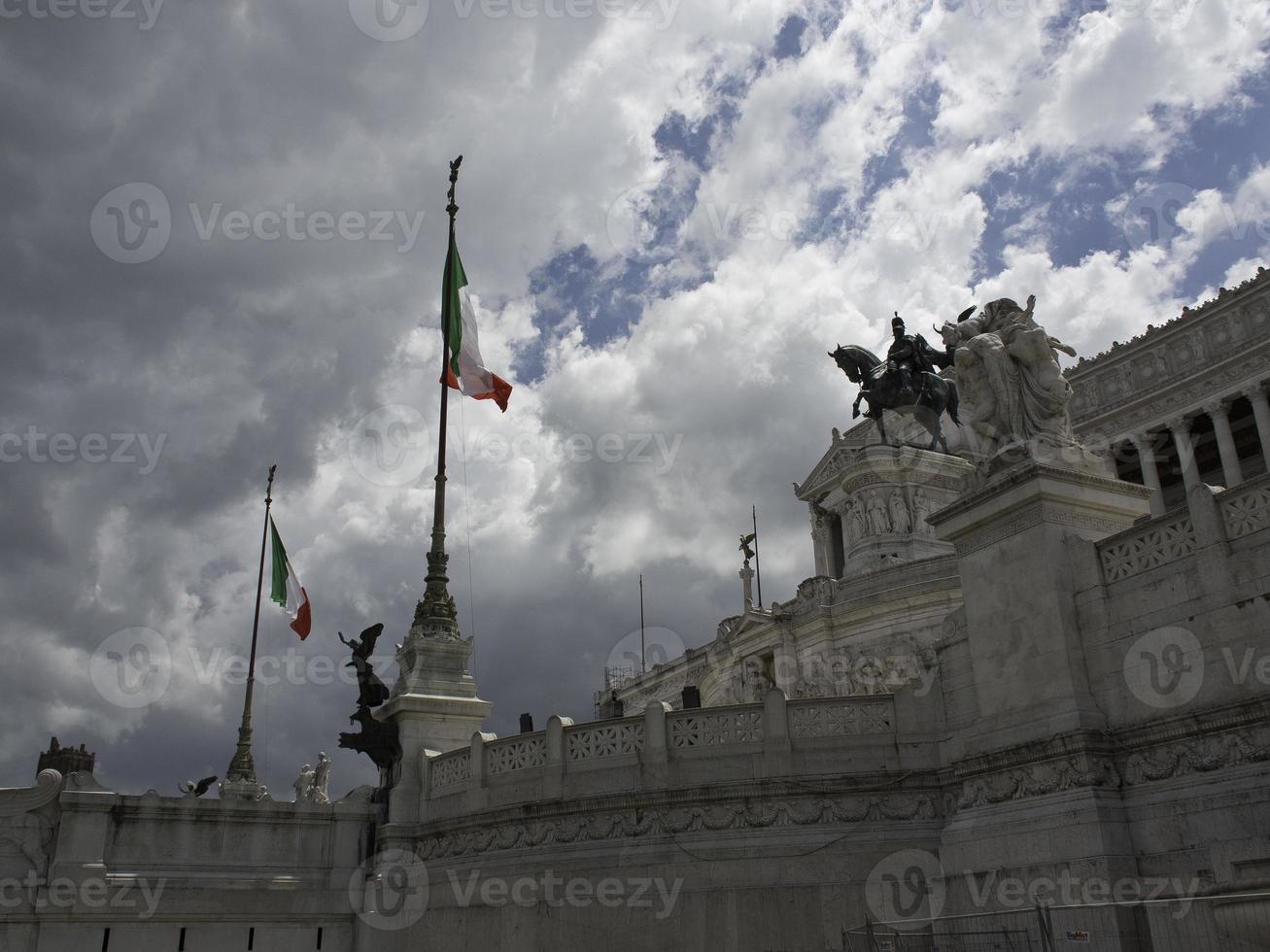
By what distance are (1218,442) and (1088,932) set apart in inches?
2162

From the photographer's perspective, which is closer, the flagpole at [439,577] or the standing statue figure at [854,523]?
the flagpole at [439,577]

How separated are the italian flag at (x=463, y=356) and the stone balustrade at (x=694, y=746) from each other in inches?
410

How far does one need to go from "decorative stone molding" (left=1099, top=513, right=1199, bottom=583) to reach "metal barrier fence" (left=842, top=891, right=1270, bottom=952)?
404cm

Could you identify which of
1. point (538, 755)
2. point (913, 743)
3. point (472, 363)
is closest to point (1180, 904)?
point (913, 743)

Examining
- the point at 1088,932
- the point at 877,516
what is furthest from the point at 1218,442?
the point at 1088,932

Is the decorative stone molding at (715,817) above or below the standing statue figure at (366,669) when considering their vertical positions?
below

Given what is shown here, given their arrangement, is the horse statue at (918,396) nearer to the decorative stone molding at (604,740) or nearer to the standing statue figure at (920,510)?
the standing statue figure at (920,510)

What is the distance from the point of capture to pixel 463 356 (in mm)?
26984

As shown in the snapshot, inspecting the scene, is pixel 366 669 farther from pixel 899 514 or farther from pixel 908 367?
pixel 899 514

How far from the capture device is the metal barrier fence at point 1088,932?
10.0 meters

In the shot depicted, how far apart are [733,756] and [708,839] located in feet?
4.17

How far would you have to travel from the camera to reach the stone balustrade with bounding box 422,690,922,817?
653 inches

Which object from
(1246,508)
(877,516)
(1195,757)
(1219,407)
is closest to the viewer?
(1195,757)

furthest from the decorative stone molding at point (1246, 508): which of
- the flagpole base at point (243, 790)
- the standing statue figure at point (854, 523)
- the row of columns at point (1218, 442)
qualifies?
the standing statue figure at point (854, 523)
